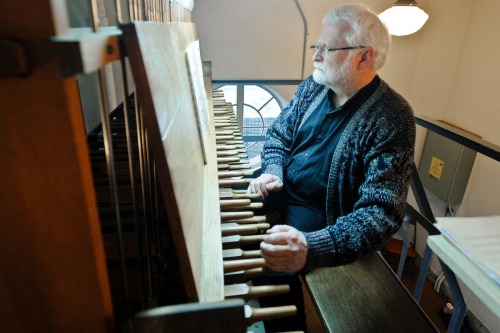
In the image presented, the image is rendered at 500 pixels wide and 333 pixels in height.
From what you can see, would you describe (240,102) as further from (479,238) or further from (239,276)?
(239,276)

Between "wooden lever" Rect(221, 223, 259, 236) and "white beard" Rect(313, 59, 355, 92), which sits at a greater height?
"white beard" Rect(313, 59, 355, 92)

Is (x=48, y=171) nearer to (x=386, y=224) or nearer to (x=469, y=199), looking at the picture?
(x=386, y=224)

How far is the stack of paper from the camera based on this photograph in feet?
2.89

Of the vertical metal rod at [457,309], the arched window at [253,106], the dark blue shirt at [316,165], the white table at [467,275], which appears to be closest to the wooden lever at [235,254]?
the dark blue shirt at [316,165]

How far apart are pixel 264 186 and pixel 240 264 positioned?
55cm

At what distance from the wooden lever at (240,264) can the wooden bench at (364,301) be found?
26cm

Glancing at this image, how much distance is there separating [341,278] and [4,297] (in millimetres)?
839

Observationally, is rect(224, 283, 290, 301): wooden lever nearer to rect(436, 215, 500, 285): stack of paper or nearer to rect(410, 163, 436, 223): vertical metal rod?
rect(436, 215, 500, 285): stack of paper

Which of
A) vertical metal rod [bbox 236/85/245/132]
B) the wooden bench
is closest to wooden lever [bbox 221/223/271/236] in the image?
the wooden bench

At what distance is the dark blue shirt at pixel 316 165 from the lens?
1195 mm

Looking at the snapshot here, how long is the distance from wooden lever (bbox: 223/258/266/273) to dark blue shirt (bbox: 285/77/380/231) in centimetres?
44

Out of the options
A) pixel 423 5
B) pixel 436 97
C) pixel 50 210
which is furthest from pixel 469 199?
pixel 50 210

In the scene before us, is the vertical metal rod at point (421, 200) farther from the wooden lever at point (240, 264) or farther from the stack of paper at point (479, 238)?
the wooden lever at point (240, 264)

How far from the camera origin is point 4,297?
388mm
